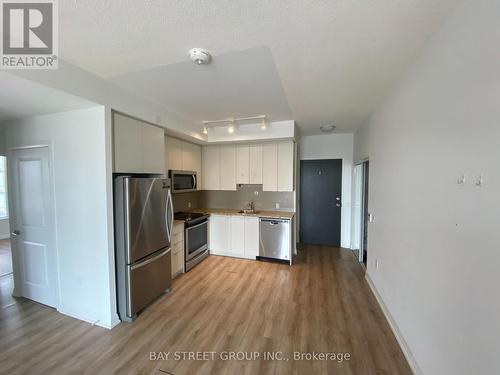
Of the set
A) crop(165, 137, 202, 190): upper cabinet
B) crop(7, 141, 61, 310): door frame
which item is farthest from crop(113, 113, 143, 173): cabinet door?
crop(165, 137, 202, 190): upper cabinet

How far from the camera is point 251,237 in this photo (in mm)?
4074

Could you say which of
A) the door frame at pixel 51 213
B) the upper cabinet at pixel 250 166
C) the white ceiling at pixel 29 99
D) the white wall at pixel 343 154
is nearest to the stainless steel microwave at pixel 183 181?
the upper cabinet at pixel 250 166

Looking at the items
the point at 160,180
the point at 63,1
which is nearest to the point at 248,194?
the point at 160,180

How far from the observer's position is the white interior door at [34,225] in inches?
99.3

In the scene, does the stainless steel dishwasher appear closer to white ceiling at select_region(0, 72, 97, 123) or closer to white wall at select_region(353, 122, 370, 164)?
white wall at select_region(353, 122, 370, 164)

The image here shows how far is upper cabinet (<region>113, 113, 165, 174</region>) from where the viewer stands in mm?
2371

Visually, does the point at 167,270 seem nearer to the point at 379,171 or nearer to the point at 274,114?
the point at 274,114

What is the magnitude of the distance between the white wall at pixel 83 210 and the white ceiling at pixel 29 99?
0.11 m

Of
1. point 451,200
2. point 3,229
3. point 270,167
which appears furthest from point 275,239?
point 3,229

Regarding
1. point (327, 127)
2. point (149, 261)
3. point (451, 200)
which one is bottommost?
point (149, 261)

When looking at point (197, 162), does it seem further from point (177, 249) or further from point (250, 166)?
point (177, 249)

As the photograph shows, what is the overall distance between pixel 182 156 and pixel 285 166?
6.50ft

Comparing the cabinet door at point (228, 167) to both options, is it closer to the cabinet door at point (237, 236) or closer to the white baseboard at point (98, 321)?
the cabinet door at point (237, 236)

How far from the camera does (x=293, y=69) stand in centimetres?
198
